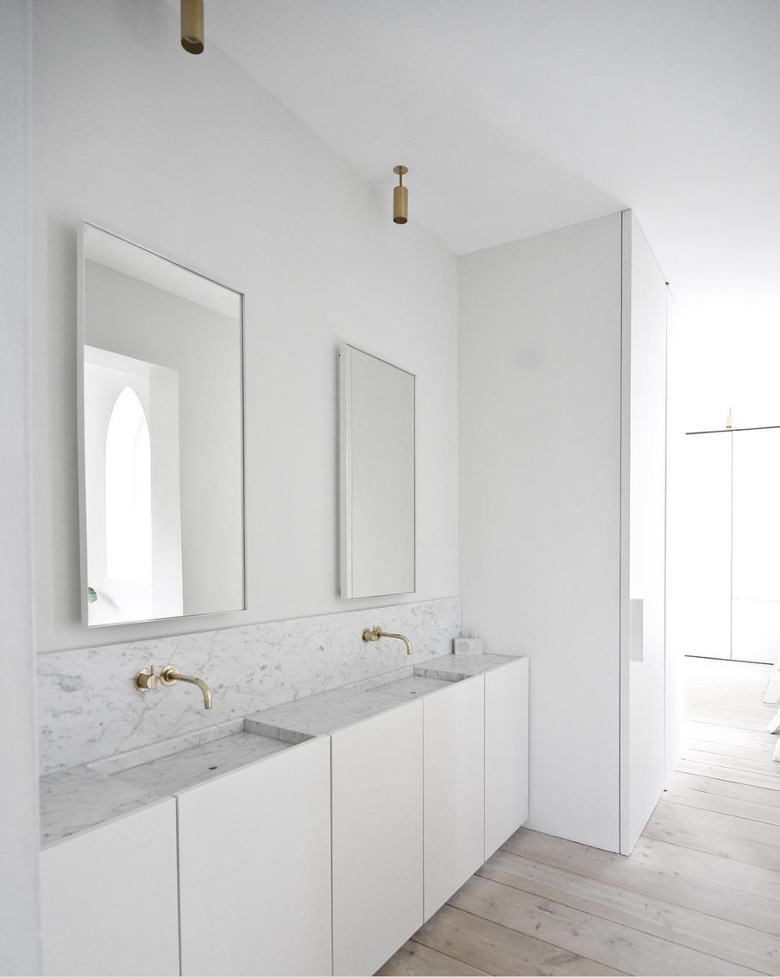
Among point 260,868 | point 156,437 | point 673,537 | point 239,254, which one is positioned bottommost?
point 260,868

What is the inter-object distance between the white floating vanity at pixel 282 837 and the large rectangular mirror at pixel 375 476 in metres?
0.41

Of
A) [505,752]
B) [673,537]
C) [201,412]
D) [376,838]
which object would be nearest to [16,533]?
[201,412]

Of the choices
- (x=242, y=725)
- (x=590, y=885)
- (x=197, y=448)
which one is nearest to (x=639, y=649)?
(x=590, y=885)

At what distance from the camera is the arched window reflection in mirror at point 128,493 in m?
1.50

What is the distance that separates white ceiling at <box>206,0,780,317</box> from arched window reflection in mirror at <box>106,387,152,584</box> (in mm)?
1126

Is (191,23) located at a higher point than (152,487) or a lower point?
higher

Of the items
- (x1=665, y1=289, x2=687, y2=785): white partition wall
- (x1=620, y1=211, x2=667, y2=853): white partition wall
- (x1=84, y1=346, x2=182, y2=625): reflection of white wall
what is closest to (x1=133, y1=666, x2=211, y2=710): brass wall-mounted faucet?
(x1=84, y1=346, x2=182, y2=625): reflection of white wall

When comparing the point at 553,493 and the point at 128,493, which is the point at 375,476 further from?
the point at 128,493

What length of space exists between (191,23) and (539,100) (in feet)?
Answer: 3.57

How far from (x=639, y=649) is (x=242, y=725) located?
1.73 meters

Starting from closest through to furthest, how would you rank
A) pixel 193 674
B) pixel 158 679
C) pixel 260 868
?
pixel 260 868
pixel 158 679
pixel 193 674

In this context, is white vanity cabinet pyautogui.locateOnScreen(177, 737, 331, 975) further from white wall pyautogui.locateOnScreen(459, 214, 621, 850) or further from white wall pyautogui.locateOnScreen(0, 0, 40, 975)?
white wall pyautogui.locateOnScreen(459, 214, 621, 850)

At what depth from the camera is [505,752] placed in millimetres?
2650

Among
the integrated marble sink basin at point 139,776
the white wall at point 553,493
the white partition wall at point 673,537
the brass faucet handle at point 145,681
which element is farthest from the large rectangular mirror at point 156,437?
the white partition wall at point 673,537
